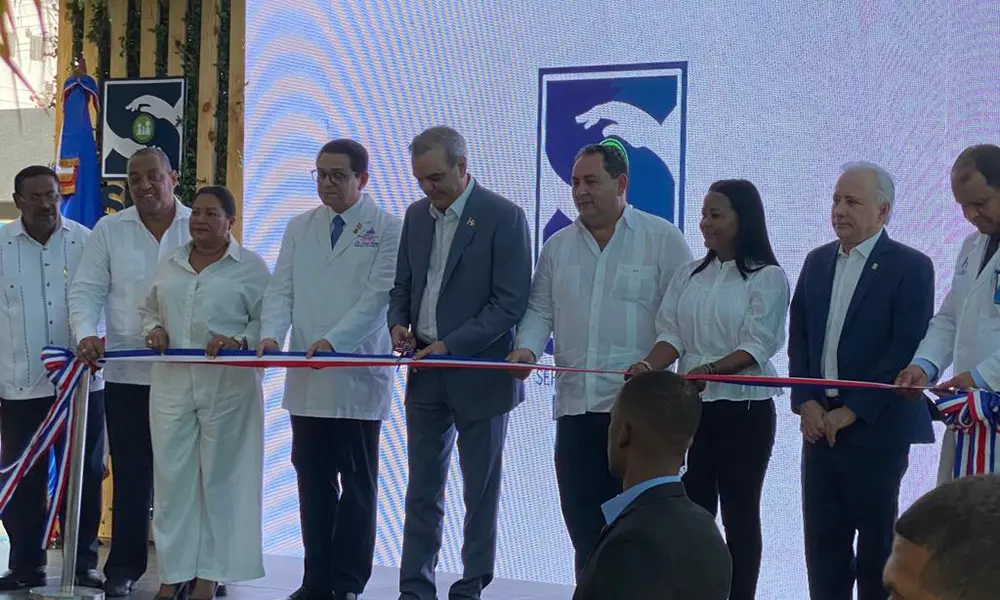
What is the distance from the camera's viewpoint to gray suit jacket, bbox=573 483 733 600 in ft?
7.19

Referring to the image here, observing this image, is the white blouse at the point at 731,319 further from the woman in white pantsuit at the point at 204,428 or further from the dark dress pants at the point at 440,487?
the woman in white pantsuit at the point at 204,428

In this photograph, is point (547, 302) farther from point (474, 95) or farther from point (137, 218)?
point (137, 218)

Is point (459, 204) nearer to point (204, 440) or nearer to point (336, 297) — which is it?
point (336, 297)

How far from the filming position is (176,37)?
269 inches

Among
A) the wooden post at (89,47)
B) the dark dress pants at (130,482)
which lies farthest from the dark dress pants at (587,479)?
the wooden post at (89,47)

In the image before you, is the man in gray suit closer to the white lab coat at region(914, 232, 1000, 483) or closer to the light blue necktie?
the light blue necktie

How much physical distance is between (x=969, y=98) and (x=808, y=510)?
1.89 meters

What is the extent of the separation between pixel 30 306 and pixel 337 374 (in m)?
1.57

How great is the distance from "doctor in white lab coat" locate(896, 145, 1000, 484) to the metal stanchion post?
3274 millimetres

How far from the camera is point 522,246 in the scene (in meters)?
4.72

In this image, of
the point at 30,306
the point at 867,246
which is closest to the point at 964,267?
the point at 867,246

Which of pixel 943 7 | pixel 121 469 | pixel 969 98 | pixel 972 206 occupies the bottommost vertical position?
pixel 121 469

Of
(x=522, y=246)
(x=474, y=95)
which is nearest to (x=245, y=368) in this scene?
(x=522, y=246)

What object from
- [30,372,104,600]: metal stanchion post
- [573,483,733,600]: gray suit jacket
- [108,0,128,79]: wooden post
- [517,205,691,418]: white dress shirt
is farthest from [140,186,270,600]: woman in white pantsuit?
[573,483,733,600]: gray suit jacket
